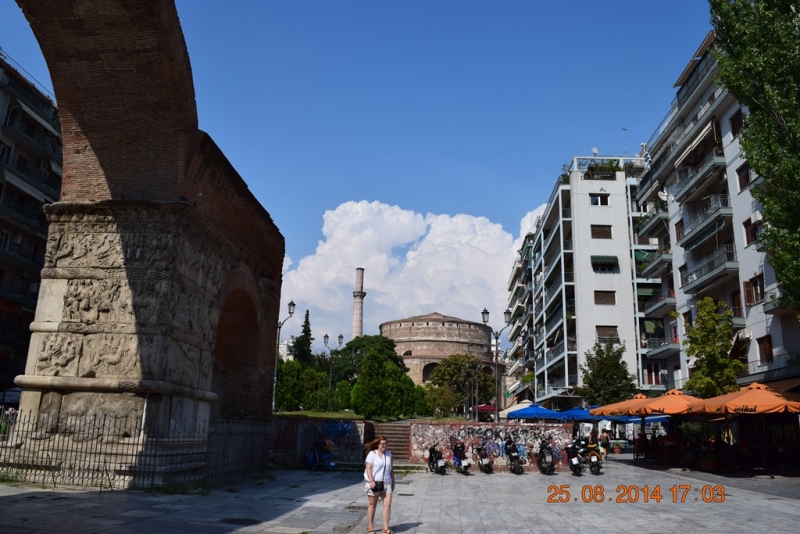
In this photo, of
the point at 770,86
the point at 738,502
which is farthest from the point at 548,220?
the point at 738,502

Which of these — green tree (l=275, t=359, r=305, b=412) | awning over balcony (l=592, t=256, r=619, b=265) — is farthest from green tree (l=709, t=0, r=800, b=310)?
green tree (l=275, t=359, r=305, b=412)

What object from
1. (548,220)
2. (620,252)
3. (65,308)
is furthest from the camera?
(548,220)

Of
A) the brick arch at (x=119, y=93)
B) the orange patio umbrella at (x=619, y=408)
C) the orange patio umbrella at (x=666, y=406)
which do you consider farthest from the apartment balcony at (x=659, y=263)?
the brick arch at (x=119, y=93)

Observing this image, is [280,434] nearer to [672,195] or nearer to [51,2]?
[51,2]

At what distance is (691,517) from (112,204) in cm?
1122

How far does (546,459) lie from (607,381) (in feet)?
54.0

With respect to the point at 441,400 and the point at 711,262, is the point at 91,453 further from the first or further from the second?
the point at 441,400

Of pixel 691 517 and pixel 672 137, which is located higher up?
pixel 672 137

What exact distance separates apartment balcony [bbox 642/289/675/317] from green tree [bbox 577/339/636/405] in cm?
305

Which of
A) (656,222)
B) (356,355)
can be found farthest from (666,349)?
(356,355)

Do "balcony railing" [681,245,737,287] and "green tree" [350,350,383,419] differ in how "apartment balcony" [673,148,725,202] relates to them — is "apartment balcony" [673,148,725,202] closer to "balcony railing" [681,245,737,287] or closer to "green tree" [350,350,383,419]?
"balcony railing" [681,245,737,287]

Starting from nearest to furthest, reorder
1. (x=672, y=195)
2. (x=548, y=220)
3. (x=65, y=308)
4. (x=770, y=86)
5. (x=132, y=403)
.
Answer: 1. (x=132, y=403)
2. (x=65, y=308)
3. (x=770, y=86)
4. (x=672, y=195)
5. (x=548, y=220)

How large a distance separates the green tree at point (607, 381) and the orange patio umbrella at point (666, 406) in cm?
1345

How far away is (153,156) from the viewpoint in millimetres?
11641
